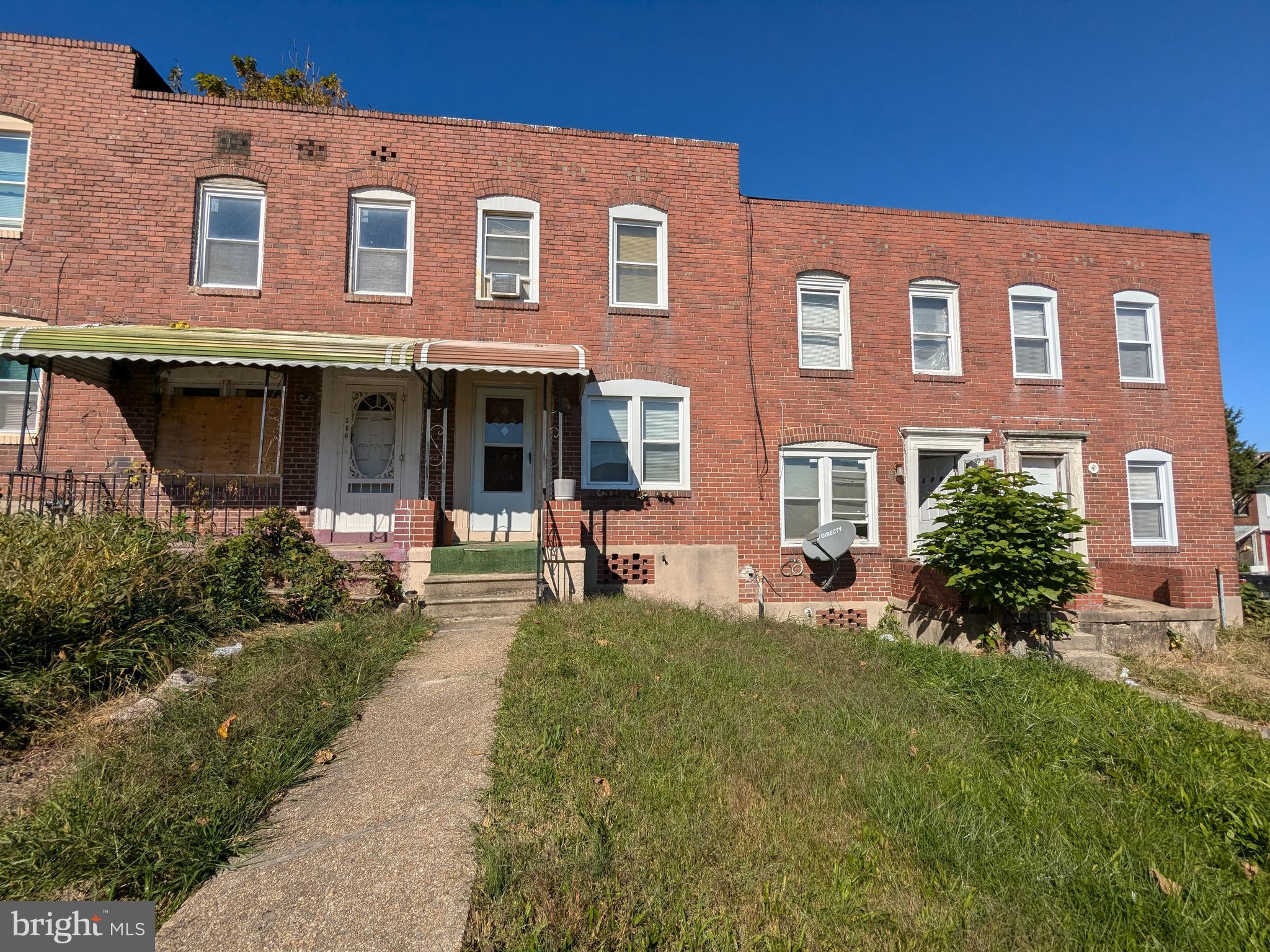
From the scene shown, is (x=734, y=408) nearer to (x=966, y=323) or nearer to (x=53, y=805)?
(x=966, y=323)

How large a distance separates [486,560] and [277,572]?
8.22 ft

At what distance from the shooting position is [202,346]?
24.9 feet

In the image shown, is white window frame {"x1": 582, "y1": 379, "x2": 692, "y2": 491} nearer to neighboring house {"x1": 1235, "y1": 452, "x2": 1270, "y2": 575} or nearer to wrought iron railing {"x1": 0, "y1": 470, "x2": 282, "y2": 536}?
wrought iron railing {"x1": 0, "y1": 470, "x2": 282, "y2": 536}

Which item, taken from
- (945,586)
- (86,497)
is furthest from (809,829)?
(86,497)

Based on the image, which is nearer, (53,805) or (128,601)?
(53,805)

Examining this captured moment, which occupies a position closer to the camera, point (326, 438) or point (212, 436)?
point (212, 436)

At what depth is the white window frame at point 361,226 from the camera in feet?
31.2

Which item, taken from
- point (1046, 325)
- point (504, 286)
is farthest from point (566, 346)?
point (1046, 325)

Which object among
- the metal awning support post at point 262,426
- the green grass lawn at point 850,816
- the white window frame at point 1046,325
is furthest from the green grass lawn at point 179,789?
the white window frame at point 1046,325

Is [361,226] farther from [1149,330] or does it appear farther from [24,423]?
[1149,330]

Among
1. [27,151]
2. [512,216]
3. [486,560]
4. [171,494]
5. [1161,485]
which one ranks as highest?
[27,151]

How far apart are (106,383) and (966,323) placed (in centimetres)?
1374

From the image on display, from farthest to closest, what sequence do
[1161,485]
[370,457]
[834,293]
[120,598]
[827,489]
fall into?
1. [1161,485]
2. [834,293]
3. [827,489]
4. [370,457]
5. [120,598]

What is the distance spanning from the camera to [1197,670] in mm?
7562
